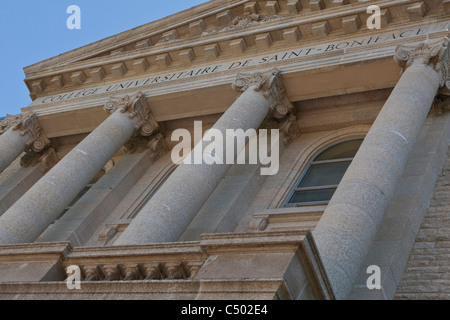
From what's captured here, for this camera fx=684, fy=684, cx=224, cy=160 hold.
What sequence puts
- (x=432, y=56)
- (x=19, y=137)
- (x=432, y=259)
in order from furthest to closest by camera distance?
(x=19, y=137)
(x=432, y=56)
(x=432, y=259)

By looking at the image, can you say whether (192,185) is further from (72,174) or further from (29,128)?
(29,128)

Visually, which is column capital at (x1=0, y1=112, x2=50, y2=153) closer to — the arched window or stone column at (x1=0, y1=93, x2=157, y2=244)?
stone column at (x1=0, y1=93, x2=157, y2=244)

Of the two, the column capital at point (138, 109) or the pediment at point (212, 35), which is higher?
the pediment at point (212, 35)

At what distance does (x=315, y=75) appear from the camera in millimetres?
19141

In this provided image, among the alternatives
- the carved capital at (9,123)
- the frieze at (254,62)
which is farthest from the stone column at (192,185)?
the carved capital at (9,123)

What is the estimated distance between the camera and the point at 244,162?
19.2 metres

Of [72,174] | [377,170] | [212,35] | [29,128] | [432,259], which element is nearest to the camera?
[377,170]

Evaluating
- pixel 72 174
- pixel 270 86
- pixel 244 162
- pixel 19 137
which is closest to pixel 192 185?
pixel 244 162

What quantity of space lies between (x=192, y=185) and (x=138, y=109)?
6564mm

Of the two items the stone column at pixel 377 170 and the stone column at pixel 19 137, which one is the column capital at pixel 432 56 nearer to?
the stone column at pixel 377 170

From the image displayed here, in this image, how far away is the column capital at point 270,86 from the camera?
1908 cm

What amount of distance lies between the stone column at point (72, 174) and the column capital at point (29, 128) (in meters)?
3.47
